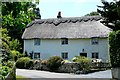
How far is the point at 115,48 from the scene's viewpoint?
18.5m

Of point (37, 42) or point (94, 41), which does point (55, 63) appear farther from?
point (37, 42)

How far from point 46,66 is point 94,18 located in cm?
1554

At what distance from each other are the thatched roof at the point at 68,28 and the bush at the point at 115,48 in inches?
849

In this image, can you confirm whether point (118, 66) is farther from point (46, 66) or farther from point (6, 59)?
point (46, 66)

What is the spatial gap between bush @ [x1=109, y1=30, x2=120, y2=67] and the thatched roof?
21.6m

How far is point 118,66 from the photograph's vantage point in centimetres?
1859

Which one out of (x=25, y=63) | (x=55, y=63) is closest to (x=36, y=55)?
(x=25, y=63)

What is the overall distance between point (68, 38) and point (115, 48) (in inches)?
963

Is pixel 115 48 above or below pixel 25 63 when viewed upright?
above

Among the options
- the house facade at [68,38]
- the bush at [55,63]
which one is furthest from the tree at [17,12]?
the house facade at [68,38]

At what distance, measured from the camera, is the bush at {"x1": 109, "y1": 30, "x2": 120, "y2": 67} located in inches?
717

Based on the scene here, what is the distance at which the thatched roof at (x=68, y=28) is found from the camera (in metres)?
42.1

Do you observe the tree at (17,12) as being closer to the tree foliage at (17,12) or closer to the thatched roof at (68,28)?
the tree foliage at (17,12)

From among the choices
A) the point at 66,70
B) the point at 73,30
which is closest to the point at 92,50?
the point at 73,30
